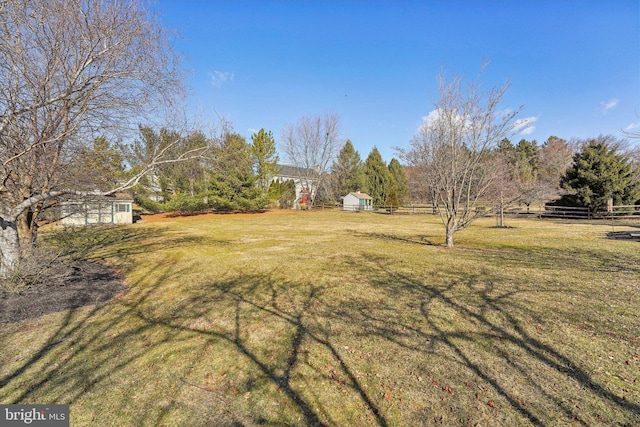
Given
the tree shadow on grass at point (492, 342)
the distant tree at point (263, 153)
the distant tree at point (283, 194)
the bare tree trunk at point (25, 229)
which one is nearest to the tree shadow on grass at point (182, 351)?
the tree shadow on grass at point (492, 342)

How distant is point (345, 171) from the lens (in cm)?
3884

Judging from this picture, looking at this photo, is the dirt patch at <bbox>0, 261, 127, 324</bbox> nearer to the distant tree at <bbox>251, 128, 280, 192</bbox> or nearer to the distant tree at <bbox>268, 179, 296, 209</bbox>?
the distant tree at <bbox>251, 128, 280, 192</bbox>

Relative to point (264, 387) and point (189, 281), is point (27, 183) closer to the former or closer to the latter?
point (189, 281)

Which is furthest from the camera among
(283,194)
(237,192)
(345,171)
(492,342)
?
(345,171)

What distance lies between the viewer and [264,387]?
257 centimetres

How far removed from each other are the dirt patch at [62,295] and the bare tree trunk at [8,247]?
1.26 feet

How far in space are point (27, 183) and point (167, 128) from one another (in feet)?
8.66

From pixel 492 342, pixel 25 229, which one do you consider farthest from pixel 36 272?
pixel 492 342

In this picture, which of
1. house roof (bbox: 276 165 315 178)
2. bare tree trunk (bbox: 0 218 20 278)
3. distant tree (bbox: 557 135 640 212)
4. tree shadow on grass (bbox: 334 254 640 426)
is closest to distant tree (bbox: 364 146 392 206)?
house roof (bbox: 276 165 315 178)

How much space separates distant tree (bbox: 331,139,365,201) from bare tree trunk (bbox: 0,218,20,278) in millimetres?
34900

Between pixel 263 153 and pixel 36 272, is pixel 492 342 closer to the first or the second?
pixel 36 272

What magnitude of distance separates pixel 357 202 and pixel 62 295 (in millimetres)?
32430

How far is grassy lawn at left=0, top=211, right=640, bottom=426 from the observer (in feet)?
7.52

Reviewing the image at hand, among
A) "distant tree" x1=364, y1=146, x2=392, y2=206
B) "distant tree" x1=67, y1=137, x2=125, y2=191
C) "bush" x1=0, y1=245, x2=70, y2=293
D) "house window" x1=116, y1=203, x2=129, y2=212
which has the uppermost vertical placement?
"distant tree" x1=364, y1=146, x2=392, y2=206
